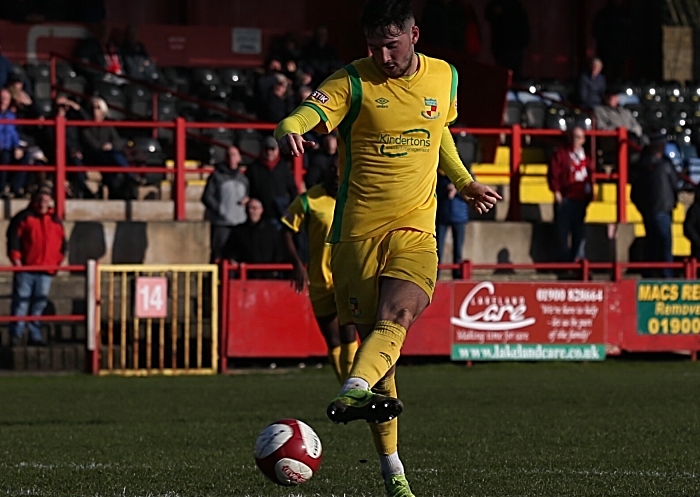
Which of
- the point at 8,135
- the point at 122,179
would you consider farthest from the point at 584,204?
the point at 8,135

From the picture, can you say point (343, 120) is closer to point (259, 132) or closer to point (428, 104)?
point (428, 104)

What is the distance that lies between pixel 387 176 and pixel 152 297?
9.90 m

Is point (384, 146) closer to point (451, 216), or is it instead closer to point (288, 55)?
point (451, 216)

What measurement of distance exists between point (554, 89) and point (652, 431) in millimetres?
15304

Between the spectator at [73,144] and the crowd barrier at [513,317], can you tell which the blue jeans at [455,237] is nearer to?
the crowd barrier at [513,317]

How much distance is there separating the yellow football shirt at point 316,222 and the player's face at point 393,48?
194 inches

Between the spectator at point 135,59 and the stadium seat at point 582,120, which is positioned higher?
the spectator at point 135,59

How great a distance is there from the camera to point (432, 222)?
705 cm

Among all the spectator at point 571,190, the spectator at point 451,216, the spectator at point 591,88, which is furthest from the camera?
the spectator at point 591,88

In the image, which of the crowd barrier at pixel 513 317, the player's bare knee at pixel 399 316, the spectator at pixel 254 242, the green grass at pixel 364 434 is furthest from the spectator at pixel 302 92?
the player's bare knee at pixel 399 316

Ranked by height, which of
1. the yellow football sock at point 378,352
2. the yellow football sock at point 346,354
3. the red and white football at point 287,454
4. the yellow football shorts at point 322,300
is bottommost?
the yellow football sock at point 346,354

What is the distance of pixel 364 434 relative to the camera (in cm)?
1072

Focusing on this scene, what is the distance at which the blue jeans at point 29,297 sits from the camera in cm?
1659

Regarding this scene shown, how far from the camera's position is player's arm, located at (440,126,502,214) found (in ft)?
23.2
